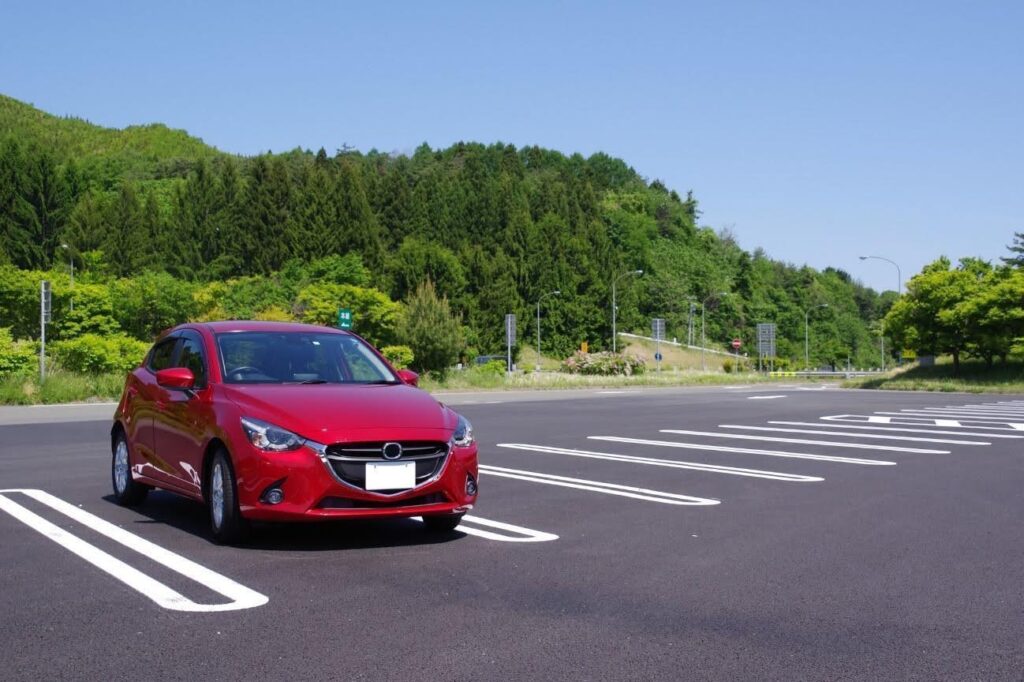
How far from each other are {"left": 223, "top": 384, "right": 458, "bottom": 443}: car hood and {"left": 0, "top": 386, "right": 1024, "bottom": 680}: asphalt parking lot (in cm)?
85

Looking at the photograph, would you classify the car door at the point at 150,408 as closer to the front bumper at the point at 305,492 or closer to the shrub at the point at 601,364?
the front bumper at the point at 305,492

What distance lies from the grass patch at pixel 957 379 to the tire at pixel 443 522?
1490 inches

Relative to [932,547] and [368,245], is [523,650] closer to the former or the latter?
[932,547]

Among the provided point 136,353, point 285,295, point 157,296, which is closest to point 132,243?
point 285,295

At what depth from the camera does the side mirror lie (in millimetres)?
7902

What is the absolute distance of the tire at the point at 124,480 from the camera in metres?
9.35

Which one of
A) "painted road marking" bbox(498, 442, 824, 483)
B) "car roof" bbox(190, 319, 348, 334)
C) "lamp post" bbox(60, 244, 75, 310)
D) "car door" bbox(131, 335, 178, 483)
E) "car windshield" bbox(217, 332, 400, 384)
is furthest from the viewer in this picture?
"lamp post" bbox(60, 244, 75, 310)

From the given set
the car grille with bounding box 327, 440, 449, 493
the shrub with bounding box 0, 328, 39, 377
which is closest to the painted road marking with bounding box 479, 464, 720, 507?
the car grille with bounding box 327, 440, 449, 493

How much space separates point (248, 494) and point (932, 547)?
4776 millimetres

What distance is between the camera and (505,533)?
7953 millimetres

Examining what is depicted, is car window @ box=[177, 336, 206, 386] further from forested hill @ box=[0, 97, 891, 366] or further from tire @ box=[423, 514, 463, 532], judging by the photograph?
forested hill @ box=[0, 97, 891, 366]

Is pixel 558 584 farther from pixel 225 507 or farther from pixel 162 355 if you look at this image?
pixel 162 355

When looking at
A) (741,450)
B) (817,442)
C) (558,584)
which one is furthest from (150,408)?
(817,442)

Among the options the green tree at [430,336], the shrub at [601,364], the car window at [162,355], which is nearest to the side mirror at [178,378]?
the car window at [162,355]
